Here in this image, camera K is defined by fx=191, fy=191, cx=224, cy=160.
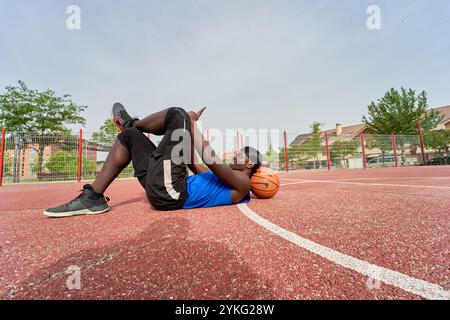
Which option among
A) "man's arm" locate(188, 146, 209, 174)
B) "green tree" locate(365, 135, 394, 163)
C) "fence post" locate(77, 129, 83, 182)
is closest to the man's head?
"man's arm" locate(188, 146, 209, 174)

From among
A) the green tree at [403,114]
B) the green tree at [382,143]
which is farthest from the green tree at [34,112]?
the green tree at [403,114]

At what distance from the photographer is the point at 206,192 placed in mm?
2080

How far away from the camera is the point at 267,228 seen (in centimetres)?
138

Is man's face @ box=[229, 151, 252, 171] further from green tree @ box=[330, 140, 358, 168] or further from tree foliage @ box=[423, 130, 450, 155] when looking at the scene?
tree foliage @ box=[423, 130, 450, 155]

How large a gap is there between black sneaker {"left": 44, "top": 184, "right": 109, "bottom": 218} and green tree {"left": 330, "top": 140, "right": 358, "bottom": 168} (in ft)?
41.9

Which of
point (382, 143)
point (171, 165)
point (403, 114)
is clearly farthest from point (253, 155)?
point (403, 114)

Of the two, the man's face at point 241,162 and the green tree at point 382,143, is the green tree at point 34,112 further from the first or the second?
the green tree at point 382,143

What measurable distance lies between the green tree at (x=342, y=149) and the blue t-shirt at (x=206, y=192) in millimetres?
11887

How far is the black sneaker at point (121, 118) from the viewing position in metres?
2.23

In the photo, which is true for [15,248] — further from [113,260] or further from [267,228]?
[267,228]

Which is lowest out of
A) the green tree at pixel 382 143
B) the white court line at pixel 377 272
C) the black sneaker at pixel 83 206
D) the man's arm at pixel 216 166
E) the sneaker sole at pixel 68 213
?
the white court line at pixel 377 272
